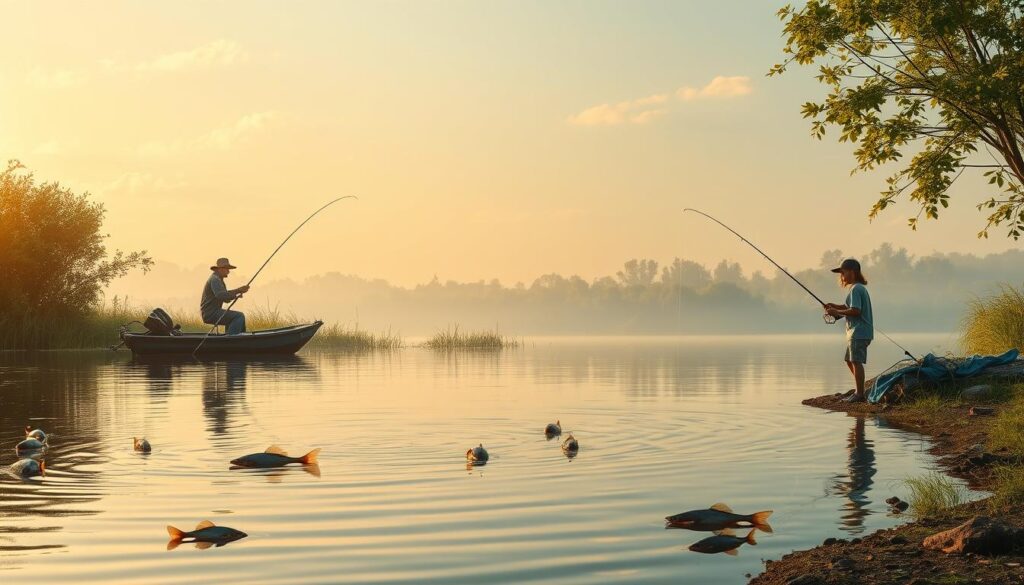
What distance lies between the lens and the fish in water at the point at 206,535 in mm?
7706

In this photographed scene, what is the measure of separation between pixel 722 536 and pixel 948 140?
1470 cm

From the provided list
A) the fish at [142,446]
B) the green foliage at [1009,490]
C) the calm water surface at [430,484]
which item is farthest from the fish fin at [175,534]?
the green foliage at [1009,490]

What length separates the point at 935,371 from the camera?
1831 cm

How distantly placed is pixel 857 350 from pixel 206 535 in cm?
1270

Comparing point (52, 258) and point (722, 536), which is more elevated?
point (52, 258)

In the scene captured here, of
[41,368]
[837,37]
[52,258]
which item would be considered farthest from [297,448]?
[52,258]

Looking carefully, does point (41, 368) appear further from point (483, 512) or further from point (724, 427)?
point (483, 512)

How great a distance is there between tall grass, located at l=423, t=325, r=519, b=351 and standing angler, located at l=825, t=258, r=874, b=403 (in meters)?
34.9

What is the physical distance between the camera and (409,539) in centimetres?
784

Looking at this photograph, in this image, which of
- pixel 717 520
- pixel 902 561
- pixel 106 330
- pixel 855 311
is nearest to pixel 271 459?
pixel 717 520

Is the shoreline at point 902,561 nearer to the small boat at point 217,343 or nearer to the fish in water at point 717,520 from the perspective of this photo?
the fish in water at point 717,520

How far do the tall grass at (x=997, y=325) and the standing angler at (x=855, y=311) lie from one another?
8.66 meters

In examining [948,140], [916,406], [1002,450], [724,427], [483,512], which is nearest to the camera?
[483,512]

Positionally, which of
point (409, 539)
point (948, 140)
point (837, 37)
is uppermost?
point (837, 37)
